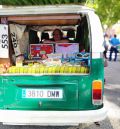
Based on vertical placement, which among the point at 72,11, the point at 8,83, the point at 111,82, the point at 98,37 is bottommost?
the point at 111,82

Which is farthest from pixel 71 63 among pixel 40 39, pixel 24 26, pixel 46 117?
pixel 40 39

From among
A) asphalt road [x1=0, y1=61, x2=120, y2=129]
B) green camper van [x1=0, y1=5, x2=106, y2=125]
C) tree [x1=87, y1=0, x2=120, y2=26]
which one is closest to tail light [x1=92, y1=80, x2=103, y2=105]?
green camper van [x1=0, y1=5, x2=106, y2=125]

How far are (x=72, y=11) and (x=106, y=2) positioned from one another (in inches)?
1140

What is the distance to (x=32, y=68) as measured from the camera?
5574 mm

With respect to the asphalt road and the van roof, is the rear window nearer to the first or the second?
the van roof

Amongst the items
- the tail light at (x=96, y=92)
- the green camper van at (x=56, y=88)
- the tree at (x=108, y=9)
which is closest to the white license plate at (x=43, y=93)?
the green camper van at (x=56, y=88)

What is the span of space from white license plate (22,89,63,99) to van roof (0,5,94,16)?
1.14 meters

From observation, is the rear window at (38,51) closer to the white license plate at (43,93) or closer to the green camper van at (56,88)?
the green camper van at (56,88)

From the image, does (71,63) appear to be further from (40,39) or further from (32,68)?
(40,39)

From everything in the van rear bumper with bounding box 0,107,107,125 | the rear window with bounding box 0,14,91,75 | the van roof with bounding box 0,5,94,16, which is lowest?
the van rear bumper with bounding box 0,107,107,125

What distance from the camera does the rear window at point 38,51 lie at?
556cm

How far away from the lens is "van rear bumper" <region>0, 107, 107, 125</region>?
5.22m

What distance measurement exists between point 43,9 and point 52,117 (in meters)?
1.57

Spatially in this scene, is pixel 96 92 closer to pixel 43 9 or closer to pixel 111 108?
pixel 43 9
